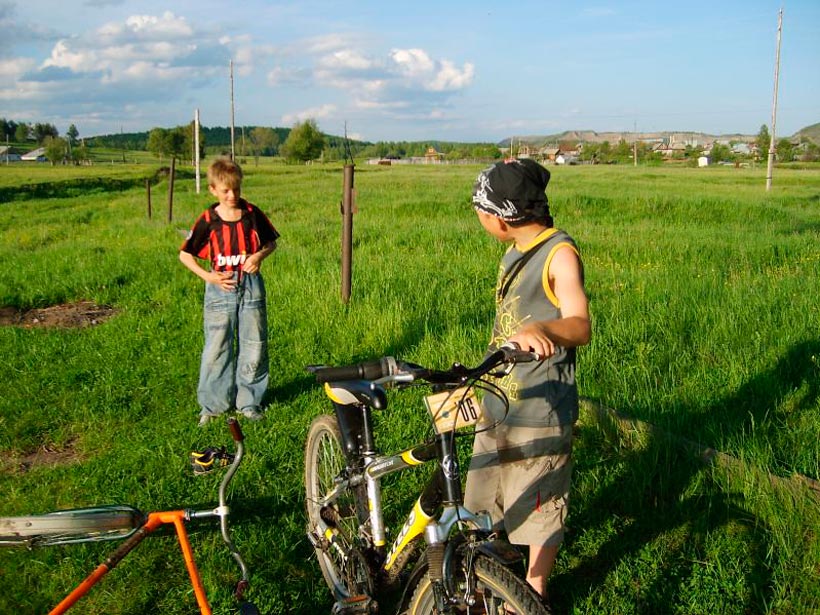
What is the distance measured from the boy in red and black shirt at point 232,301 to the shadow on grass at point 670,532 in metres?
2.56

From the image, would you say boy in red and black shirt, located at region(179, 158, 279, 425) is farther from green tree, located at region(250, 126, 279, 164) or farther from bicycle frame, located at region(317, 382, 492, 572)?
green tree, located at region(250, 126, 279, 164)

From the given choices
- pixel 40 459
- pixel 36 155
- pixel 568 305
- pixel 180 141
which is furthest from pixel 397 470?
pixel 36 155

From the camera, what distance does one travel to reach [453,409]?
255 cm

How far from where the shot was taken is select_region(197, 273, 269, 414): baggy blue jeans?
5895 millimetres

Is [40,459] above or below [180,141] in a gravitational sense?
below

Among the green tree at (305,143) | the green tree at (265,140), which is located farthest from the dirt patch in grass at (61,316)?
the green tree at (265,140)

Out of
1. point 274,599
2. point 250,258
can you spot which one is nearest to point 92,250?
point 250,258

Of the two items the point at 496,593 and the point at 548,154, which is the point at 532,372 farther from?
the point at 548,154

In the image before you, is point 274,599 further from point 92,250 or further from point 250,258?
point 92,250

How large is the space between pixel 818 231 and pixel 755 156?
278ft

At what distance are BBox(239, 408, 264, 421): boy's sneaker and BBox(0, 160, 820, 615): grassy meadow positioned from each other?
0.08 meters

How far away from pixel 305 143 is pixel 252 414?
97.4 m

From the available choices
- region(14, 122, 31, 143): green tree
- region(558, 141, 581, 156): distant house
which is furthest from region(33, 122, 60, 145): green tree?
→ region(558, 141, 581, 156): distant house

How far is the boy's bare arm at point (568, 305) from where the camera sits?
253cm
